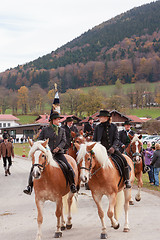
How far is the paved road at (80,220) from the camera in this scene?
727 centimetres

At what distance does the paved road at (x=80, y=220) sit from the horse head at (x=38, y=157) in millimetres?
1634

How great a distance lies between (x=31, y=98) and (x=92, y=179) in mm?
111359

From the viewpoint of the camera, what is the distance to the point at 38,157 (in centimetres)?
672

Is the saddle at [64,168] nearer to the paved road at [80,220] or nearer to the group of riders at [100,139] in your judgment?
the group of riders at [100,139]

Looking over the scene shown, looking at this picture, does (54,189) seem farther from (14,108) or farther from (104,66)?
(104,66)

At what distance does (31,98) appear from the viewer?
4601 inches

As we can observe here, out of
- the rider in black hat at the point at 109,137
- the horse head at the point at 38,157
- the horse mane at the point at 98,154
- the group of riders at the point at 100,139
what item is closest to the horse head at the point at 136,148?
the group of riders at the point at 100,139

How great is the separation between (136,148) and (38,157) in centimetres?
599

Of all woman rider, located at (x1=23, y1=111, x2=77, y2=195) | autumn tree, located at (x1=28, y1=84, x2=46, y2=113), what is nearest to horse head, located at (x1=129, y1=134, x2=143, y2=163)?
woman rider, located at (x1=23, y1=111, x2=77, y2=195)

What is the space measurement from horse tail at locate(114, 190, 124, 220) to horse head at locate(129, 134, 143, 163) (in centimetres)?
383

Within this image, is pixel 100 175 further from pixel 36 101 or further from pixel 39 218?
pixel 36 101

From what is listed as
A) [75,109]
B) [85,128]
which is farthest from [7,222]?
[75,109]

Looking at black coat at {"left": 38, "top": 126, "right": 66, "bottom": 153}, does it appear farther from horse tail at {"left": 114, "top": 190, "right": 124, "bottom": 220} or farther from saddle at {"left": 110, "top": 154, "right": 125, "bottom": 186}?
horse tail at {"left": 114, "top": 190, "right": 124, "bottom": 220}

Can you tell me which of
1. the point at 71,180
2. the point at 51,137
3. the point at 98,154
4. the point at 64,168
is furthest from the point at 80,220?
the point at 98,154
